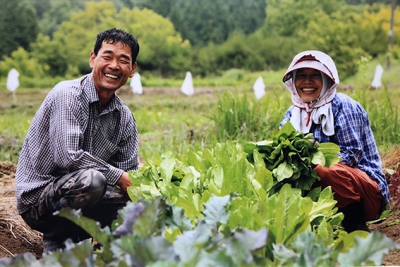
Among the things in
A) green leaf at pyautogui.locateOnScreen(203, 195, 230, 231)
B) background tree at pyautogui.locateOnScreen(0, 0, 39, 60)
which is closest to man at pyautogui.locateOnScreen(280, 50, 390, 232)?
green leaf at pyautogui.locateOnScreen(203, 195, 230, 231)

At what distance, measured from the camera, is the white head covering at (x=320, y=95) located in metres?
2.63

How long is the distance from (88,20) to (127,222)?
22.9 meters

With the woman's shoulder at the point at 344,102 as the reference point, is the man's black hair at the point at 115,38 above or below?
above

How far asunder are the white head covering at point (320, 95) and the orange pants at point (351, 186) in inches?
9.6

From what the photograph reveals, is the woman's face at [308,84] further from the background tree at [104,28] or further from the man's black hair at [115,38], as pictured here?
the background tree at [104,28]

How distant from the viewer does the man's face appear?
2.49 m

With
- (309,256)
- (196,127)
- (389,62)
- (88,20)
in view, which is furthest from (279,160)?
(88,20)

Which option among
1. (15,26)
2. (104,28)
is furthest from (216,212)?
(104,28)

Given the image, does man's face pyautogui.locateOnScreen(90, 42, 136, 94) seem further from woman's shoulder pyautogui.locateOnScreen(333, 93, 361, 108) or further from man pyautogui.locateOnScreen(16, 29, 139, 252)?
woman's shoulder pyautogui.locateOnScreen(333, 93, 361, 108)

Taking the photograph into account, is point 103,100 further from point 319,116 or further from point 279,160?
point 319,116

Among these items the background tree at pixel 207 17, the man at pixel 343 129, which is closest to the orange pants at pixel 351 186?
the man at pixel 343 129

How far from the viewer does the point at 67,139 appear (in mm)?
2303

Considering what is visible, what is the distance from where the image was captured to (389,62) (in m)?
18.4

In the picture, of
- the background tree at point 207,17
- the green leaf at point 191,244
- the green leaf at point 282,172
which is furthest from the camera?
the background tree at point 207,17
